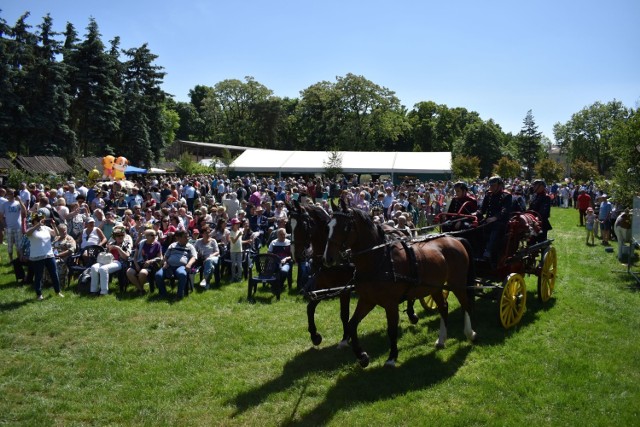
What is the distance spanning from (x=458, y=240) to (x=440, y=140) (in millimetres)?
72144

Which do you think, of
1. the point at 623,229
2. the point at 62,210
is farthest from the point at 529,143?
the point at 62,210

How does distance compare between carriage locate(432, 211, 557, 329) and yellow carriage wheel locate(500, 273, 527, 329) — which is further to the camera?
carriage locate(432, 211, 557, 329)

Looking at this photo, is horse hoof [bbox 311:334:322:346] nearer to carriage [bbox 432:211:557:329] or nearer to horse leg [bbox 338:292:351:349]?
horse leg [bbox 338:292:351:349]

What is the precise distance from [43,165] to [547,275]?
33881 millimetres

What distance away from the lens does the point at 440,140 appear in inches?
3031

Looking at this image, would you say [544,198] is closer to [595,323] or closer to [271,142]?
[595,323]

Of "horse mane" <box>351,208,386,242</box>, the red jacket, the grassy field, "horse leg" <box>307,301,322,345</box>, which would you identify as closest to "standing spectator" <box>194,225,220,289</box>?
the grassy field

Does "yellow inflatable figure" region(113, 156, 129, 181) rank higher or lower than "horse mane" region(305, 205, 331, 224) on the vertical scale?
higher

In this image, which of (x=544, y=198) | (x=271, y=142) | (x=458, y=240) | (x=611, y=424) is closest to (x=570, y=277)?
(x=544, y=198)

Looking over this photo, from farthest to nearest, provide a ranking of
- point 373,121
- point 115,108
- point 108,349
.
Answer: point 373,121, point 115,108, point 108,349

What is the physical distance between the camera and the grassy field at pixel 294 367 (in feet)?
17.7

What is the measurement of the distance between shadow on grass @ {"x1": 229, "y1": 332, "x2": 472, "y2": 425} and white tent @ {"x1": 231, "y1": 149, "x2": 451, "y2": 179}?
32.6 m

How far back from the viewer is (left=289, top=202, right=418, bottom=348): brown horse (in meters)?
7.33

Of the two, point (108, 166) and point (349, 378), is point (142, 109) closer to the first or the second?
point (108, 166)
